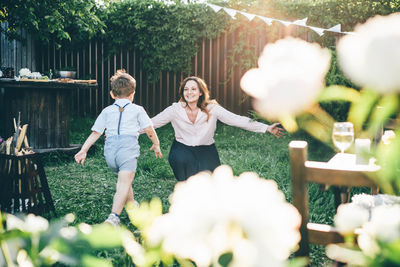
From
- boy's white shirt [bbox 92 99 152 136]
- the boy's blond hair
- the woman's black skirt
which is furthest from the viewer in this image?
the woman's black skirt

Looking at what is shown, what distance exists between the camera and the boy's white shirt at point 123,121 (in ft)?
11.0

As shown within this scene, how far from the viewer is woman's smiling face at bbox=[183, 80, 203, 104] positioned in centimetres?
385

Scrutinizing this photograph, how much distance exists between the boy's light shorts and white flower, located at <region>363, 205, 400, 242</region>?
2903 millimetres

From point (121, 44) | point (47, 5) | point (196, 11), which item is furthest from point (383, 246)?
point (121, 44)

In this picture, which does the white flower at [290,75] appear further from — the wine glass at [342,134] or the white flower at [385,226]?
the wine glass at [342,134]

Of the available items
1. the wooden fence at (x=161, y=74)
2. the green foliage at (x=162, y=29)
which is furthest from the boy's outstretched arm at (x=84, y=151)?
the wooden fence at (x=161, y=74)

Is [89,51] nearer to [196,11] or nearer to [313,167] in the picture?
[196,11]

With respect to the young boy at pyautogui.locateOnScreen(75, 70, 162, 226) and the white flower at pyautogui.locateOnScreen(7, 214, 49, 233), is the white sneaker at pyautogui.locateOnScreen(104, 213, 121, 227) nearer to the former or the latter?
the young boy at pyautogui.locateOnScreen(75, 70, 162, 226)

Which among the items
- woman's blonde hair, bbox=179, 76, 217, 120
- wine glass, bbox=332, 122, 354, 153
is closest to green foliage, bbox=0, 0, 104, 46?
woman's blonde hair, bbox=179, 76, 217, 120

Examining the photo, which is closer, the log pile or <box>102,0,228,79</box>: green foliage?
the log pile

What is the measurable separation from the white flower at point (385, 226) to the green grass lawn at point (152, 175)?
2276mm

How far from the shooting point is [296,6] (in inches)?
310

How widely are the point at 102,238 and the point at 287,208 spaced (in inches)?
7.4

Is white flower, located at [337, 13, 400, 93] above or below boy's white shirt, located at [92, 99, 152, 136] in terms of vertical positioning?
above
